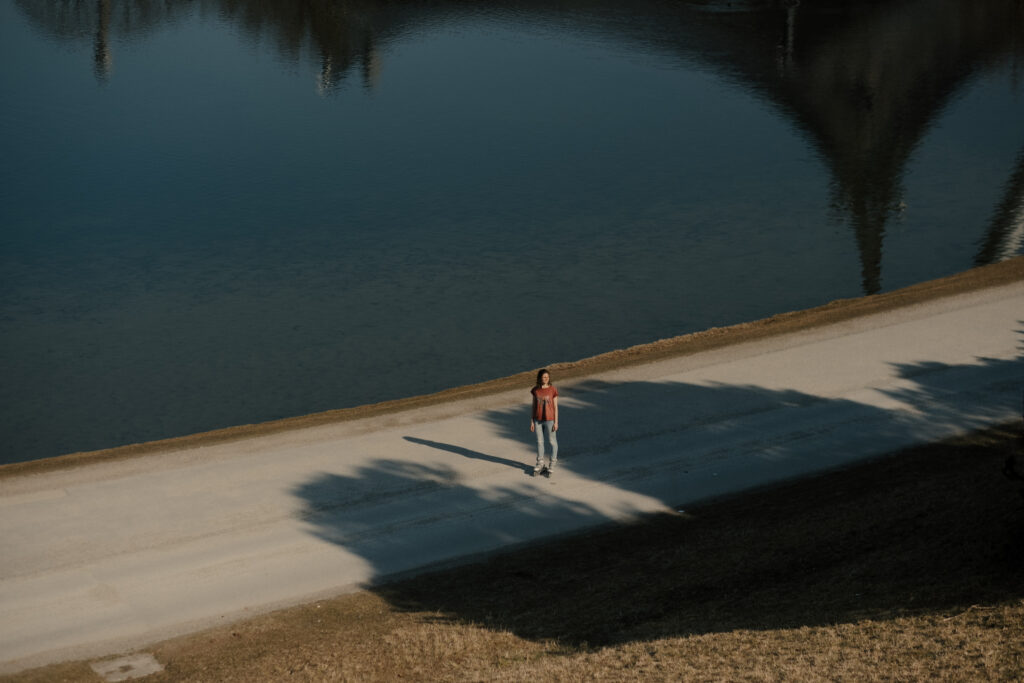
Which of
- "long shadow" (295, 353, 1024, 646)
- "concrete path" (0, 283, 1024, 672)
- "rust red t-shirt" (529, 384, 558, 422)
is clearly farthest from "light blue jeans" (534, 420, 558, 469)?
"long shadow" (295, 353, 1024, 646)

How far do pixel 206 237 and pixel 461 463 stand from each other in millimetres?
27040

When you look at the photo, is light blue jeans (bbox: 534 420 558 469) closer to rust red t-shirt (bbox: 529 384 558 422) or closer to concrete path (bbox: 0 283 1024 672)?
rust red t-shirt (bbox: 529 384 558 422)

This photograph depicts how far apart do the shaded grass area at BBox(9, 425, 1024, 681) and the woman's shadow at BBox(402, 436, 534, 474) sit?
9.64ft

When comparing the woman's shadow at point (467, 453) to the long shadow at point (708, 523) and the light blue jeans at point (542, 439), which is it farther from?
the light blue jeans at point (542, 439)

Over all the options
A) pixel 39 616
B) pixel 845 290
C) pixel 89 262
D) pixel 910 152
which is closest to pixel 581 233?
pixel 845 290

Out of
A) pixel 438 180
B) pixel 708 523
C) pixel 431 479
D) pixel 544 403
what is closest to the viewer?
pixel 708 523

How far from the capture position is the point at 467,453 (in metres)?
21.2

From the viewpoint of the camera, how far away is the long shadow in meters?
14.6

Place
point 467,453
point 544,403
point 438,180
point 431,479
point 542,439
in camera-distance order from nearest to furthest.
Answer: point 544,403 → point 542,439 → point 431,479 → point 467,453 → point 438,180

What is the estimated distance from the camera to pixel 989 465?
730 inches

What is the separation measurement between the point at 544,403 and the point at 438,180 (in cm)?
3453

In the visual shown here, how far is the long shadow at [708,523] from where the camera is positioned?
47.9 ft

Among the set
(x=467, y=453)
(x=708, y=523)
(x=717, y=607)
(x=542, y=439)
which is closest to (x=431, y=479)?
(x=467, y=453)

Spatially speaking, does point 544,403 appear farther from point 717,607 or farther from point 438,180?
point 438,180
